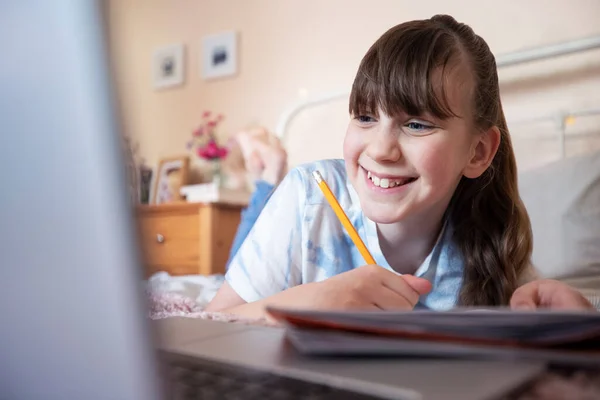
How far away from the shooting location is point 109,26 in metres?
0.11

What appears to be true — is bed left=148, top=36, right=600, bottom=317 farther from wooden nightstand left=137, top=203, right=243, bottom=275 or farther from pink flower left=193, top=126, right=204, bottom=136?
pink flower left=193, top=126, right=204, bottom=136

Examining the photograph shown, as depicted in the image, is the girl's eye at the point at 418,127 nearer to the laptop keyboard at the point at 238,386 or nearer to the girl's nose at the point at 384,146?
the girl's nose at the point at 384,146

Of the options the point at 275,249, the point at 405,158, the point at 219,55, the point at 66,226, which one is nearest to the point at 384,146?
the point at 405,158

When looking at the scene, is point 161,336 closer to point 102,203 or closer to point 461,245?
point 102,203

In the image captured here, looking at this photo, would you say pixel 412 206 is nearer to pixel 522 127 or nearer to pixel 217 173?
pixel 522 127

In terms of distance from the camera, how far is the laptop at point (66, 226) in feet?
0.35

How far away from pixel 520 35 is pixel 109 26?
40cm

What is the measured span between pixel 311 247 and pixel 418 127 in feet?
0.39

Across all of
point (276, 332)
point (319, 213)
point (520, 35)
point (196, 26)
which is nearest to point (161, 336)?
point (276, 332)

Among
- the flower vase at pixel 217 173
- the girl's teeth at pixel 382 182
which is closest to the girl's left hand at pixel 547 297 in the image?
the girl's teeth at pixel 382 182

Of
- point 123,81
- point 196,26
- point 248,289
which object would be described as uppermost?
point 196,26

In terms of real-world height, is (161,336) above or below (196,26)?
below

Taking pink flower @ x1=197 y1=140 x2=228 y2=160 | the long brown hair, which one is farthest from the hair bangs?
pink flower @ x1=197 y1=140 x2=228 y2=160

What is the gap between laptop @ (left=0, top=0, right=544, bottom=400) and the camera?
11 cm
